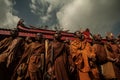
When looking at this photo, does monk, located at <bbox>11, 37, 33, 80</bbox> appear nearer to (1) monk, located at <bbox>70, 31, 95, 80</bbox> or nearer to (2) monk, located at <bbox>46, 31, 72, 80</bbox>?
(2) monk, located at <bbox>46, 31, 72, 80</bbox>

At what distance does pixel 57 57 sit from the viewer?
10.3 m

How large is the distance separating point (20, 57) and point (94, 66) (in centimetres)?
392

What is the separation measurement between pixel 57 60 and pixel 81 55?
1.55m

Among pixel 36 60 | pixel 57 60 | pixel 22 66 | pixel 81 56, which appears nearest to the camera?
pixel 22 66

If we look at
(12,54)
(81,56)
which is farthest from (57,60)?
(12,54)

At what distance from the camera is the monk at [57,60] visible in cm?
970

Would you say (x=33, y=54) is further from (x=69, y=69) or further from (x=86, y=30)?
(x=86, y=30)

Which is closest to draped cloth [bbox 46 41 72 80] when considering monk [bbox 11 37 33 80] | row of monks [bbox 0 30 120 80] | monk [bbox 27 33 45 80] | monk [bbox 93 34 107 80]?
row of monks [bbox 0 30 120 80]

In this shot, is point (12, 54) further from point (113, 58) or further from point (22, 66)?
point (113, 58)

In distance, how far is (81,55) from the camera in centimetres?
1099

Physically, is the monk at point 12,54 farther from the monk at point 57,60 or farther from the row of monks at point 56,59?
the monk at point 57,60

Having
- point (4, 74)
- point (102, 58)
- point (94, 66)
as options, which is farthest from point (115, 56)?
point (4, 74)

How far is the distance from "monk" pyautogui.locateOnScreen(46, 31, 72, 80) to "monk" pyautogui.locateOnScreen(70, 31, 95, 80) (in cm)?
48

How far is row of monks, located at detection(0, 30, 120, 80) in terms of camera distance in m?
9.42
